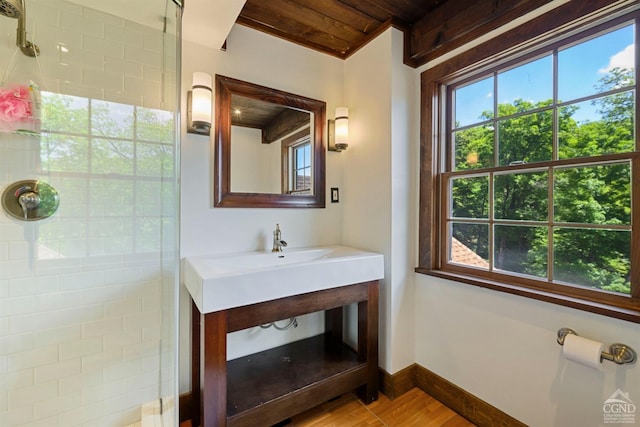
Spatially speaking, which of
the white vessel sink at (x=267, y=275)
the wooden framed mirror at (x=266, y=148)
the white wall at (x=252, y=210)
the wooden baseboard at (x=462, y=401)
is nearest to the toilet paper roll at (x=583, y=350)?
the wooden baseboard at (x=462, y=401)

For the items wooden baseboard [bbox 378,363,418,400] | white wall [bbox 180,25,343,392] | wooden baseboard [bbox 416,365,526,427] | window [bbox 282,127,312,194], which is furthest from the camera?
window [bbox 282,127,312,194]

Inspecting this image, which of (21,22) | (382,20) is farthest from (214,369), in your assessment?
(382,20)

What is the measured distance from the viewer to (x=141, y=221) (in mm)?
1414

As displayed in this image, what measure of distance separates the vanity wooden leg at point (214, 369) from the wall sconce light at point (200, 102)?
3.31ft

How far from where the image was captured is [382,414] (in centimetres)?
152

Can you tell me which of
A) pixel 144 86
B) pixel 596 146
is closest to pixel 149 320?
pixel 144 86

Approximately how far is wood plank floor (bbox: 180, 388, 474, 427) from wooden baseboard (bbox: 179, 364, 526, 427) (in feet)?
0.12

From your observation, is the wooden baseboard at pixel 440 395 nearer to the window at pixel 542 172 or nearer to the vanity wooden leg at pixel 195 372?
the vanity wooden leg at pixel 195 372

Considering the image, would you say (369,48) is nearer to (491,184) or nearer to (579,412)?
(491,184)

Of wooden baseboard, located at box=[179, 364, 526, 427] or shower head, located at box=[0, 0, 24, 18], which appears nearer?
shower head, located at box=[0, 0, 24, 18]

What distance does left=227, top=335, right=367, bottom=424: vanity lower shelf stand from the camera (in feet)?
4.30

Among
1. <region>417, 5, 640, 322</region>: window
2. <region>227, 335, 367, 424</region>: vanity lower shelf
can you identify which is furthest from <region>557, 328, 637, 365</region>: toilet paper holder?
<region>227, 335, 367, 424</region>: vanity lower shelf

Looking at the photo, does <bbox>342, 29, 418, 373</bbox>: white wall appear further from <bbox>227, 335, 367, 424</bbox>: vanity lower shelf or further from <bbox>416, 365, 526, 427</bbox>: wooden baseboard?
<bbox>227, 335, 367, 424</bbox>: vanity lower shelf

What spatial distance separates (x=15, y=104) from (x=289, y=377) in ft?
5.91
